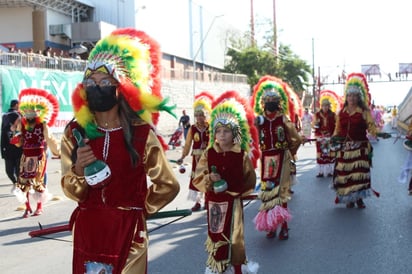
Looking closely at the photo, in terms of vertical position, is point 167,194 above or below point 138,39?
below

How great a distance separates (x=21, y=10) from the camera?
35281 mm

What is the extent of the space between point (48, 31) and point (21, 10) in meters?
2.15

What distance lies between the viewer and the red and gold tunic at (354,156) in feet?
31.1

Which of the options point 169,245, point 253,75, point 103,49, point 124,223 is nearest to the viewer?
point 124,223

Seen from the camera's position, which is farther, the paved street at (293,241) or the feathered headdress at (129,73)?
the paved street at (293,241)

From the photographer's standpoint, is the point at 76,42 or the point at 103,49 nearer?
the point at 103,49

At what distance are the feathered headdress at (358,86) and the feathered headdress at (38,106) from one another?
5219mm

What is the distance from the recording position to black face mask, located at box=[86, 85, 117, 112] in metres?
3.45

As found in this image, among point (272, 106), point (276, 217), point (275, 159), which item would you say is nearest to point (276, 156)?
point (275, 159)

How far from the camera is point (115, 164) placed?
3.39 meters

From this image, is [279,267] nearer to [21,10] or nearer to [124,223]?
[124,223]

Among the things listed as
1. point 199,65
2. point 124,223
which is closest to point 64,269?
point 124,223

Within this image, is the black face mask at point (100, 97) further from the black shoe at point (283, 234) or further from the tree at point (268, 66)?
the tree at point (268, 66)

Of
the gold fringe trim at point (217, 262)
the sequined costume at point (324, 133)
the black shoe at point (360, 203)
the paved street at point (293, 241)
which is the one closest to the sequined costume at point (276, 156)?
the paved street at point (293, 241)
